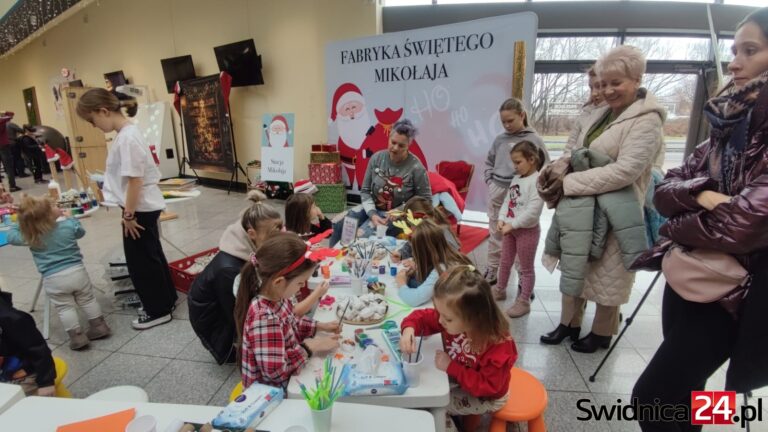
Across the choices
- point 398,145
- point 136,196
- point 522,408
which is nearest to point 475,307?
point 522,408

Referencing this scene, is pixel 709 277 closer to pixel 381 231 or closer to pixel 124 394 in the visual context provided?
pixel 381 231

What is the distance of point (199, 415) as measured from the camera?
99 centimetres

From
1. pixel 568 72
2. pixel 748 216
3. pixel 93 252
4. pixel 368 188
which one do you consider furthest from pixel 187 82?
pixel 748 216

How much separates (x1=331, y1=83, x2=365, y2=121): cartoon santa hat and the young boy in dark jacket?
4319mm

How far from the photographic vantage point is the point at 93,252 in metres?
4.11

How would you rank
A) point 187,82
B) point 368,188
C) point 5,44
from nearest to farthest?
point 368,188 < point 187,82 < point 5,44

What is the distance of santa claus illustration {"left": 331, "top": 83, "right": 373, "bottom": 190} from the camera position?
5.27m

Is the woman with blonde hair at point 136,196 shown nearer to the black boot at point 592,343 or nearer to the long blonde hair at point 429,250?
the long blonde hair at point 429,250

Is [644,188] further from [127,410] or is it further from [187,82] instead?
[187,82]

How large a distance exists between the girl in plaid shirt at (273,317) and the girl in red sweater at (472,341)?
37cm

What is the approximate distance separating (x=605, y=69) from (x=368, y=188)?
1833 millimetres

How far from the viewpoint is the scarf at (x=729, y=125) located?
1.07m

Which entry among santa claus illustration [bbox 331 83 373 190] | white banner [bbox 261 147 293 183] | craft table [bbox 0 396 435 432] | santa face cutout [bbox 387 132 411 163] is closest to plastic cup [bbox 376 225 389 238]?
santa face cutout [bbox 387 132 411 163]

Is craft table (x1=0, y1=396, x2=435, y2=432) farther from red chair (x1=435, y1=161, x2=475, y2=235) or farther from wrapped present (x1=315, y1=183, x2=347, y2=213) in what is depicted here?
wrapped present (x1=315, y1=183, x2=347, y2=213)
